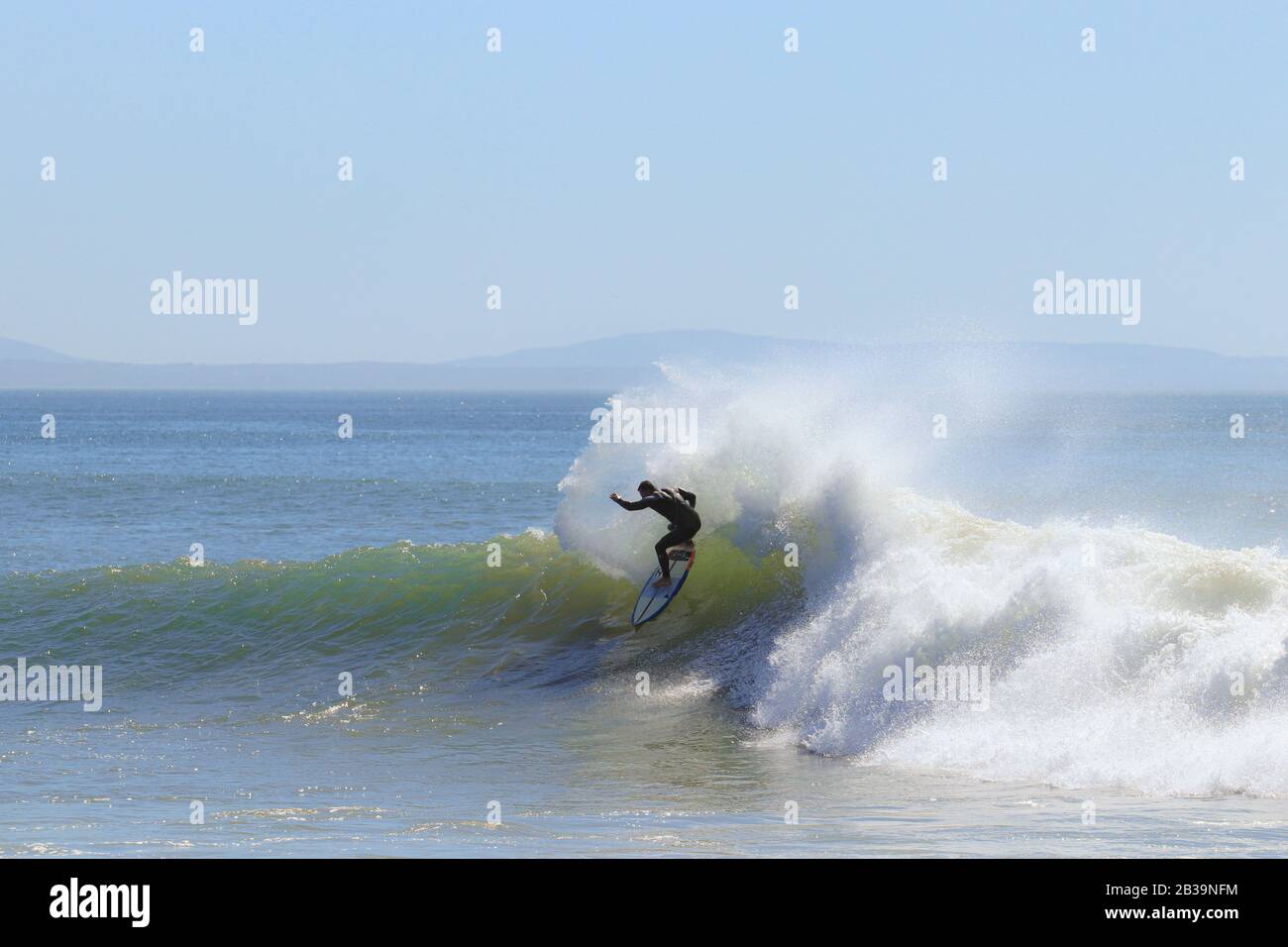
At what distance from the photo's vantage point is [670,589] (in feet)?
54.2

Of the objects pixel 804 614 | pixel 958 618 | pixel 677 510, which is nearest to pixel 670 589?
pixel 677 510

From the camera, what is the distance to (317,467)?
2395 inches

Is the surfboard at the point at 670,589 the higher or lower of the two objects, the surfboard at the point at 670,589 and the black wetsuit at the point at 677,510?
the lower

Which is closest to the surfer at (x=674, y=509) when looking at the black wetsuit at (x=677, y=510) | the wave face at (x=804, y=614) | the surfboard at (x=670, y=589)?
the black wetsuit at (x=677, y=510)

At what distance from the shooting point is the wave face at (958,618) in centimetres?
1037

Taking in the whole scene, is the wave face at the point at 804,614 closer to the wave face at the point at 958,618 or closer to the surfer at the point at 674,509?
the wave face at the point at 958,618

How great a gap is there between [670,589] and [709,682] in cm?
209

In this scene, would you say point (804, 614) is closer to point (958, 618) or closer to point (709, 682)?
point (709, 682)

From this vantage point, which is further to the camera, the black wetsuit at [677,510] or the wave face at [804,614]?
the black wetsuit at [677,510]

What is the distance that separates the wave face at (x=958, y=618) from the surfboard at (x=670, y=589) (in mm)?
376

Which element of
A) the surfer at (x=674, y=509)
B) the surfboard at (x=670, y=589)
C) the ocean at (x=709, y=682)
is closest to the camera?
the ocean at (x=709, y=682)
